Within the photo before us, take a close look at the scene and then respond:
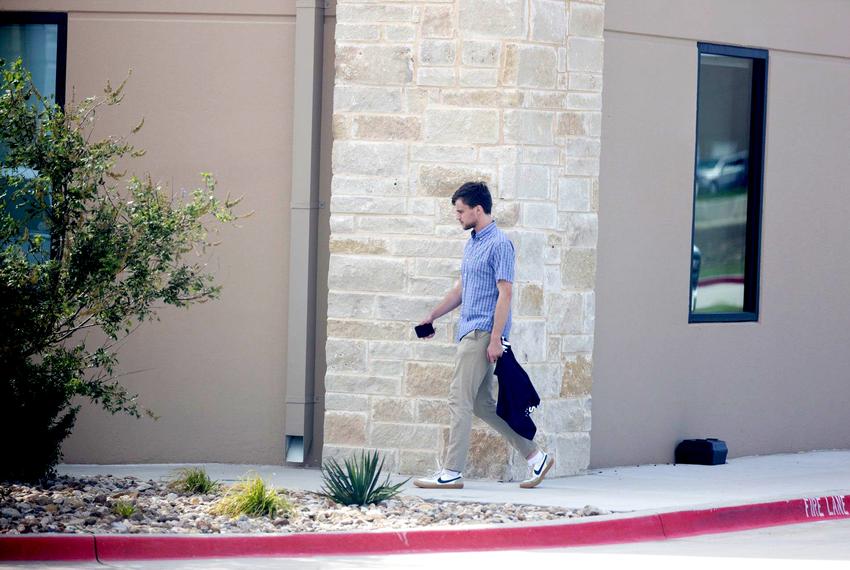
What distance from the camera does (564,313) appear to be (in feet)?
36.8

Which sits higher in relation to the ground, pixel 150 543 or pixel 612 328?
pixel 612 328

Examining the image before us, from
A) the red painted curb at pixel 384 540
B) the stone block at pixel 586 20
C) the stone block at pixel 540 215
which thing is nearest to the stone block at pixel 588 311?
the stone block at pixel 540 215

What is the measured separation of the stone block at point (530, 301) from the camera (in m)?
10.9

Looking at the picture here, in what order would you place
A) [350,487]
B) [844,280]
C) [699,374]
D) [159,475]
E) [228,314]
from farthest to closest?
1. [844,280]
2. [699,374]
3. [228,314]
4. [159,475]
5. [350,487]

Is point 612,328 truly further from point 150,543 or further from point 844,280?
point 150,543

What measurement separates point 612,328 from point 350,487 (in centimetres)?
346

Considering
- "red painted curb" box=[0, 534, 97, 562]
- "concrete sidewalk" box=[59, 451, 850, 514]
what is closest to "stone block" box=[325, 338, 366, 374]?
"concrete sidewalk" box=[59, 451, 850, 514]

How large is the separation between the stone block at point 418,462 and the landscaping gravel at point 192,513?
115cm

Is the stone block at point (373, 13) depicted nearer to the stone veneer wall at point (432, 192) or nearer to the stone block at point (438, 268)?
the stone veneer wall at point (432, 192)

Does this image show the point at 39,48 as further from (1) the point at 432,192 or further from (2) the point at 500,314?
(2) the point at 500,314

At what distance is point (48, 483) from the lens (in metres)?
9.88

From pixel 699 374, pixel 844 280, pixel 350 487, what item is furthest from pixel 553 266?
pixel 844 280

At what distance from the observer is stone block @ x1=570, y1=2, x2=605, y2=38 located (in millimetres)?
11180

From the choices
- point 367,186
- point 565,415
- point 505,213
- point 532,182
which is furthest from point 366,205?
point 565,415
